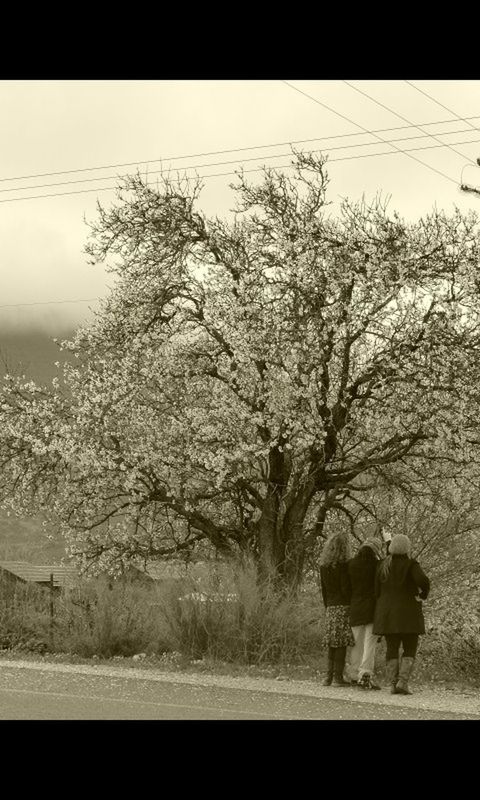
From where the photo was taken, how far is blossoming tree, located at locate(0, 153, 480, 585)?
24281 millimetres

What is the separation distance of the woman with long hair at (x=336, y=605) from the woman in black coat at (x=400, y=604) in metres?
0.53

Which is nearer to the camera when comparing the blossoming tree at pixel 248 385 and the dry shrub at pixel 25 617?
the dry shrub at pixel 25 617

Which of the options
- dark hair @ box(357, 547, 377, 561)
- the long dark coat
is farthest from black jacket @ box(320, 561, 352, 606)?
the long dark coat

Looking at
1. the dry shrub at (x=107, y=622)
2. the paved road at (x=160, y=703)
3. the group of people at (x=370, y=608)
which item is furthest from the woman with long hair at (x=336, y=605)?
the dry shrub at (x=107, y=622)

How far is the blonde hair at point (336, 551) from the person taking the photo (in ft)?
47.7

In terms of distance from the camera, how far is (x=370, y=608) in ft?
46.3

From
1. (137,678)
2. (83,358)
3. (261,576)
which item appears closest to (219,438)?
(83,358)

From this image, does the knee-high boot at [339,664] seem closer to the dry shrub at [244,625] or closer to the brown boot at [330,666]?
the brown boot at [330,666]

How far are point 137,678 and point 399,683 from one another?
3.15 meters

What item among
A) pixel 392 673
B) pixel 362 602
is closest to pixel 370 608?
pixel 362 602

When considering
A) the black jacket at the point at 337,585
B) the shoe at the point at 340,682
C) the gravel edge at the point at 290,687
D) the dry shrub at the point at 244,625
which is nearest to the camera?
the gravel edge at the point at 290,687

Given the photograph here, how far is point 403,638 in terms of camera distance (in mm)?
13766

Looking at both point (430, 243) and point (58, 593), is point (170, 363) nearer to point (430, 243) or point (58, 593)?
point (430, 243)

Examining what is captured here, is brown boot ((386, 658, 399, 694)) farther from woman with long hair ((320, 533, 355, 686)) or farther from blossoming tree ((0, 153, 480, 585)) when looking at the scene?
blossoming tree ((0, 153, 480, 585))
